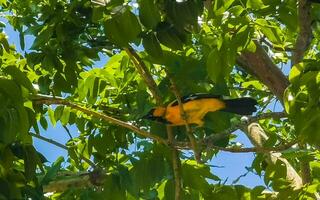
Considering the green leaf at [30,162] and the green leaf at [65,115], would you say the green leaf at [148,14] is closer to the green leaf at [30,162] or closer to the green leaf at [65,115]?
the green leaf at [30,162]

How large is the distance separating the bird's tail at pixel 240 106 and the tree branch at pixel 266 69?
19cm

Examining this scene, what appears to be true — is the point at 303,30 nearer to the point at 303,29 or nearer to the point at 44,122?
the point at 303,29

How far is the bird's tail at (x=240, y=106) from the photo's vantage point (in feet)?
10.3

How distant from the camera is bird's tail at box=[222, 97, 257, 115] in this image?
315cm

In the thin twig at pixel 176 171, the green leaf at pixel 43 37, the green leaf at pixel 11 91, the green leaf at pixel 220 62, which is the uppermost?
the green leaf at pixel 43 37

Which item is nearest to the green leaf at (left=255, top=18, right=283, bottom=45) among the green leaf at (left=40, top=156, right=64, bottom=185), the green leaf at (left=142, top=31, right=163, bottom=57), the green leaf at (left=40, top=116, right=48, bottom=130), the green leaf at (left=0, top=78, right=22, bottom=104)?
the green leaf at (left=142, top=31, right=163, bottom=57)

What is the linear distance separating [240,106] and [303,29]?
68 cm

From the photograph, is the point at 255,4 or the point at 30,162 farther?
the point at 255,4

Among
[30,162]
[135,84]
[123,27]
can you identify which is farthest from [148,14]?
[135,84]

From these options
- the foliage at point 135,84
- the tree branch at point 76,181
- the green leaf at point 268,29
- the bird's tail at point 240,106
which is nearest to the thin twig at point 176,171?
the foliage at point 135,84

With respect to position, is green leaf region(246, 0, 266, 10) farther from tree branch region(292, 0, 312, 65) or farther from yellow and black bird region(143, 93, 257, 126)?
yellow and black bird region(143, 93, 257, 126)

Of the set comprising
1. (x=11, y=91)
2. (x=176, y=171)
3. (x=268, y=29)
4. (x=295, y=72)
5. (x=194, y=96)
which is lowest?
(x=176, y=171)

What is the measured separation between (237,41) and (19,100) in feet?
3.40

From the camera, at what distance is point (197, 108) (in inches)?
114
